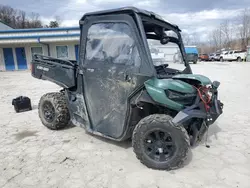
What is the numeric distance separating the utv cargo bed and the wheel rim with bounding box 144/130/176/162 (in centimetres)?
180

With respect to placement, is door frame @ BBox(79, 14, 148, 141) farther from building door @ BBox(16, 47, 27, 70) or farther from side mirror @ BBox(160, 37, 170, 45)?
building door @ BBox(16, 47, 27, 70)

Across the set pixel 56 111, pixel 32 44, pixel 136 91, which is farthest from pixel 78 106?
pixel 32 44

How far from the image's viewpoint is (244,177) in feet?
8.98

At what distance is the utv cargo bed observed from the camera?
3807mm

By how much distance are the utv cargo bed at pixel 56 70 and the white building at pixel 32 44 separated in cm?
1605

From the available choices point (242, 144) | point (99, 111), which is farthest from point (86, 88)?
point (242, 144)

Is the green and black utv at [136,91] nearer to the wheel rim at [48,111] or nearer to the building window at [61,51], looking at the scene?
the wheel rim at [48,111]

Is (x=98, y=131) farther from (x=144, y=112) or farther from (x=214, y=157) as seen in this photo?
(x=214, y=157)

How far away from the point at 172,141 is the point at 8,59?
938 inches

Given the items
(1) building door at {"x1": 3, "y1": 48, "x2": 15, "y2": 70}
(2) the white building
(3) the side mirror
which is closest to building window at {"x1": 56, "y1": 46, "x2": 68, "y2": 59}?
(2) the white building

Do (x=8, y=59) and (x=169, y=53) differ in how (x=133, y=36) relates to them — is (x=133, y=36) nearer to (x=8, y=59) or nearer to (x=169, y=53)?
(x=169, y=53)

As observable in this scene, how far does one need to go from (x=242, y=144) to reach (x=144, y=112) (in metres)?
1.99

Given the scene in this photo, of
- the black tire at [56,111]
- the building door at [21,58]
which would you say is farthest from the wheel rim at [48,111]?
the building door at [21,58]

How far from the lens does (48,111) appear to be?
4.48 meters
